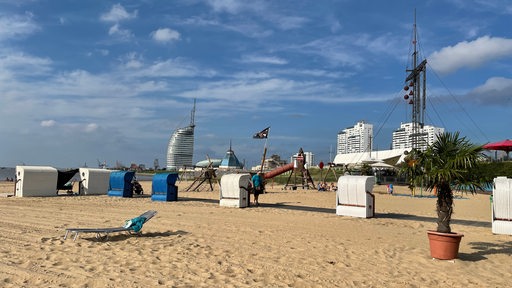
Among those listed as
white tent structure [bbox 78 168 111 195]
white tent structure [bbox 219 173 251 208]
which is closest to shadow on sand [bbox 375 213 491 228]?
white tent structure [bbox 219 173 251 208]

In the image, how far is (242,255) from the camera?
7.37 m

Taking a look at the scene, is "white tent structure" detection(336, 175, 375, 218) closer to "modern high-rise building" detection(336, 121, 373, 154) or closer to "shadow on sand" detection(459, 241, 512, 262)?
"shadow on sand" detection(459, 241, 512, 262)

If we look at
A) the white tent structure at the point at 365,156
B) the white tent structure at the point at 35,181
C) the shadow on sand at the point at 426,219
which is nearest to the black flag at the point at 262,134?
the white tent structure at the point at 365,156

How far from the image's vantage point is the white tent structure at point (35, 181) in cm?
2097

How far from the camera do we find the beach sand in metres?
5.77

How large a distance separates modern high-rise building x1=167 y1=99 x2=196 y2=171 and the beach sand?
163830 millimetres

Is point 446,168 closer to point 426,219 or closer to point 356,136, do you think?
point 426,219

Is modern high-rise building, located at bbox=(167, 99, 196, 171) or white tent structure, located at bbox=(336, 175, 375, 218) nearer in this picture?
white tent structure, located at bbox=(336, 175, 375, 218)

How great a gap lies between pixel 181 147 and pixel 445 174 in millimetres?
172108

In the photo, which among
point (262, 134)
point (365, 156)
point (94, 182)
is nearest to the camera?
point (94, 182)

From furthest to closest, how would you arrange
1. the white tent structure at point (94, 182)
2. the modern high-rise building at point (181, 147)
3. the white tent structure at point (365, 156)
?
the modern high-rise building at point (181, 147)
the white tent structure at point (365, 156)
the white tent structure at point (94, 182)

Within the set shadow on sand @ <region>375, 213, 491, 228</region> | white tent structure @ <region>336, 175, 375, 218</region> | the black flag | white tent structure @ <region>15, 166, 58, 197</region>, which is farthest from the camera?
the black flag

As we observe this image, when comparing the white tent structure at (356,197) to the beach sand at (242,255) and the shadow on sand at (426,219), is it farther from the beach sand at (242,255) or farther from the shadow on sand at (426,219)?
the beach sand at (242,255)

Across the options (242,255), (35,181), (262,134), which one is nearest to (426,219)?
(242,255)
